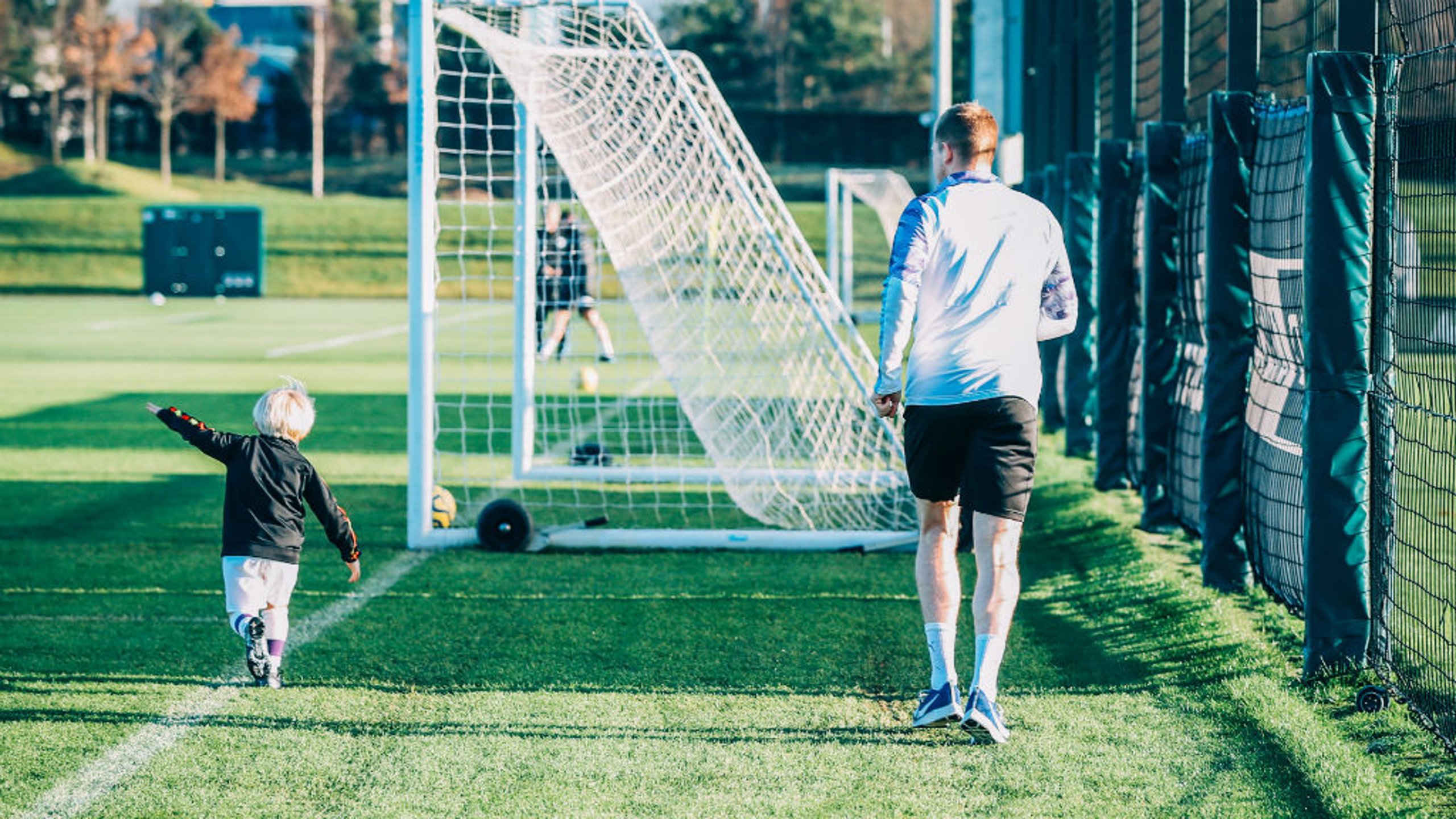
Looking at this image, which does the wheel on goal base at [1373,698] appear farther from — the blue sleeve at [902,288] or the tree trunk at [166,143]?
the tree trunk at [166,143]

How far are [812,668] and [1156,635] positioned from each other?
1.44 m

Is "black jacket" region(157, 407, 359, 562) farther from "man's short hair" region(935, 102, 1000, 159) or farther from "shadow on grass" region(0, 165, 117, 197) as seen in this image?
"shadow on grass" region(0, 165, 117, 197)

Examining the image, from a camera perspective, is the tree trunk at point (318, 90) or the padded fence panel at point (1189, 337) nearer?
the padded fence panel at point (1189, 337)

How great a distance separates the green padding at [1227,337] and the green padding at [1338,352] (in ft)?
4.10

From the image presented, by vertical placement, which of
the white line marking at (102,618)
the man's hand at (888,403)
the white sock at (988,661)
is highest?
the man's hand at (888,403)

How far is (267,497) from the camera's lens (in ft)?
16.7

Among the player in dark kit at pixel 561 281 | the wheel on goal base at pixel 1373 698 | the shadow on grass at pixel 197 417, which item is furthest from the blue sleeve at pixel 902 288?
the shadow on grass at pixel 197 417

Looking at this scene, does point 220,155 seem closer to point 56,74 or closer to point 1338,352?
point 56,74

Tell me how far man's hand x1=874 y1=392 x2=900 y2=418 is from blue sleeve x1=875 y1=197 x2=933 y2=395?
0.05 feet

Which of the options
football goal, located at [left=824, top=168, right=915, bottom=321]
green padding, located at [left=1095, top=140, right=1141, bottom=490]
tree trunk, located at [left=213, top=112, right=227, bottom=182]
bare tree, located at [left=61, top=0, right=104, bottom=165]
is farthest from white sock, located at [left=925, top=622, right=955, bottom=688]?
bare tree, located at [left=61, top=0, right=104, bottom=165]

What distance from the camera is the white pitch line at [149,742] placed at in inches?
159

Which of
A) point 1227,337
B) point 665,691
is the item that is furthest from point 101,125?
point 665,691

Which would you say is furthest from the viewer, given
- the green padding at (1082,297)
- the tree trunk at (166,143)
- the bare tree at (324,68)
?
the bare tree at (324,68)

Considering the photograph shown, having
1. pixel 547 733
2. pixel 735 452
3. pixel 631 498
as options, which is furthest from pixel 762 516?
pixel 547 733
